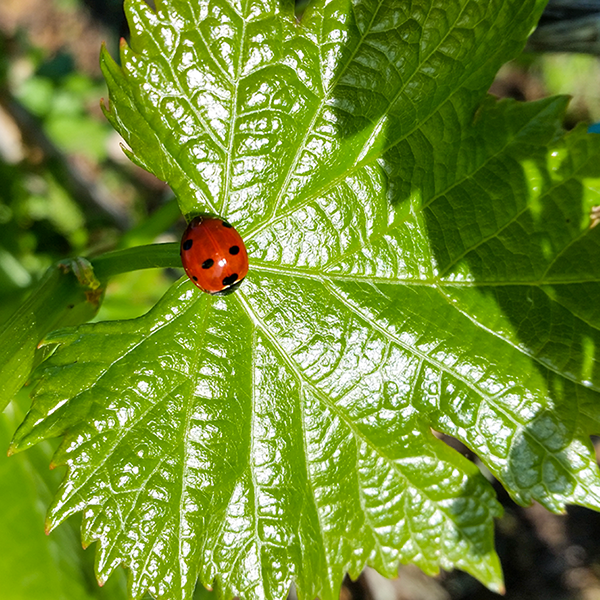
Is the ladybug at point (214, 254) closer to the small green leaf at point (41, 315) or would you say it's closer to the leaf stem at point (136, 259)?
the leaf stem at point (136, 259)

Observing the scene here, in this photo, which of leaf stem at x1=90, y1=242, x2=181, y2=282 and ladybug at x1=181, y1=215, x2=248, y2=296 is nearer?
ladybug at x1=181, y1=215, x2=248, y2=296

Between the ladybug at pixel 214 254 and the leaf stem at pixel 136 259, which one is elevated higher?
the leaf stem at pixel 136 259

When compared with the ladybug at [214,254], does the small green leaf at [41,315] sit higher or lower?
higher

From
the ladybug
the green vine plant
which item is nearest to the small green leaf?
the green vine plant

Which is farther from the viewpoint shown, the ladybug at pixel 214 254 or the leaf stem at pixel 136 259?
Answer: the leaf stem at pixel 136 259

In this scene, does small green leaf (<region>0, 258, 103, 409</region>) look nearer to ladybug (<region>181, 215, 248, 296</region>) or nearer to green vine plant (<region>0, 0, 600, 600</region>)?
green vine plant (<region>0, 0, 600, 600</region>)

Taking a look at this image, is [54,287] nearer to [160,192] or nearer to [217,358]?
[217,358]

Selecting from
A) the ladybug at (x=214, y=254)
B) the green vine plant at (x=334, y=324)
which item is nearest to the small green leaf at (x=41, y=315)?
the green vine plant at (x=334, y=324)
